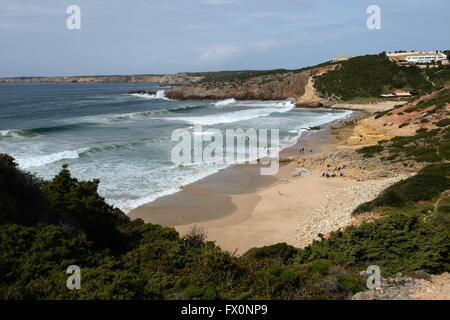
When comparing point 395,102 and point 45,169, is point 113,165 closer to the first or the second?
point 45,169

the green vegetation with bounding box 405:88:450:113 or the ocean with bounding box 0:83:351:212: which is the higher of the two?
the green vegetation with bounding box 405:88:450:113

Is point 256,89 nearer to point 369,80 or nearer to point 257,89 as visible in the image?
point 257,89

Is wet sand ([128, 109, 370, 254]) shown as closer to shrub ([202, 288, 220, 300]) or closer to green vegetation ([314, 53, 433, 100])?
shrub ([202, 288, 220, 300])

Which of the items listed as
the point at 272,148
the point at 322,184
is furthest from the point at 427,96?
the point at 322,184

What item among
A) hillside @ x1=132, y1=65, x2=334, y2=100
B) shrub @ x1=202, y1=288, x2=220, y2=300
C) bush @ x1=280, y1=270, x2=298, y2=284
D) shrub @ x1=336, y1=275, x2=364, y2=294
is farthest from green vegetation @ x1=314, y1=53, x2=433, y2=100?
shrub @ x1=202, y1=288, x2=220, y2=300

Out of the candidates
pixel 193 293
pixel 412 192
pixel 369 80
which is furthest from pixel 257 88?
pixel 193 293

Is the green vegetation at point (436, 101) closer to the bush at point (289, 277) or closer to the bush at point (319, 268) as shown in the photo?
the bush at point (319, 268)

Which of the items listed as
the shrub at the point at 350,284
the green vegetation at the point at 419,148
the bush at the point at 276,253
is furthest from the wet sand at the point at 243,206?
the shrub at the point at 350,284
